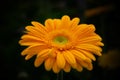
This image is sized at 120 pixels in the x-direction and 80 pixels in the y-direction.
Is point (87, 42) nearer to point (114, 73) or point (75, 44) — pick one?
point (75, 44)

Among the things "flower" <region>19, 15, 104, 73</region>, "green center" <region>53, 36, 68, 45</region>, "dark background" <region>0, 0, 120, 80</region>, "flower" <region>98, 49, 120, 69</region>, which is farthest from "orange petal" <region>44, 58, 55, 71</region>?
"flower" <region>98, 49, 120, 69</region>

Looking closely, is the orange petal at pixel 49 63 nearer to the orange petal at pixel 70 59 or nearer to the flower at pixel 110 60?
the orange petal at pixel 70 59

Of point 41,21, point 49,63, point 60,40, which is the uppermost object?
point 41,21

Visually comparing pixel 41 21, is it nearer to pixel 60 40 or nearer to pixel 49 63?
pixel 60 40

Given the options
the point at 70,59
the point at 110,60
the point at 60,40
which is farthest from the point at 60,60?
the point at 110,60

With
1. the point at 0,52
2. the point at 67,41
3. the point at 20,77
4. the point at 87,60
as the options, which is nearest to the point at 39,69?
the point at 20,77

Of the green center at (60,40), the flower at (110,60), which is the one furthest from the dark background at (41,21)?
the green center at (60,40)

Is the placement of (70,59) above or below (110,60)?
below
